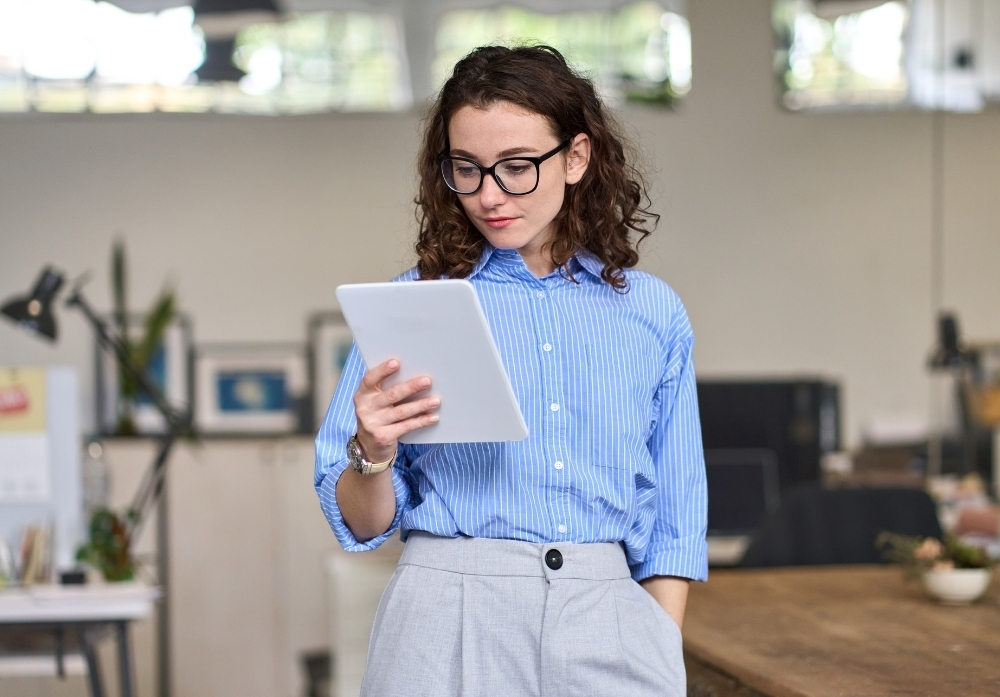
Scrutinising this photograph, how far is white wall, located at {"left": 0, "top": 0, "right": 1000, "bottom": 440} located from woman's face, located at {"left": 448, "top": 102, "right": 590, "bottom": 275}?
399 cm

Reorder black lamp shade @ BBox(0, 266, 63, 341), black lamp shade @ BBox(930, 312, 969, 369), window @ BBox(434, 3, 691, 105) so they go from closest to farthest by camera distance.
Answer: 1. black lamp shade @ BBox(0, 266, 63, 341)
2. black lamp shade @ BBox(930, 312, 969, 369)
3. window @ BBox(434, 3, 691, 105)

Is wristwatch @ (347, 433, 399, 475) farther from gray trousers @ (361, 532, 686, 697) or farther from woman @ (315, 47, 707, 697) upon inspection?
gray trousers @ (361, 532, 686, 697)

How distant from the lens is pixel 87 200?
540 centimetres

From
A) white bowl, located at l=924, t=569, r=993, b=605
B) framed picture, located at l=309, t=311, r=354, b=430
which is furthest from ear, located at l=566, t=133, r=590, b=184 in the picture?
framed picture, located at l=309, t=311, r=354, b=430

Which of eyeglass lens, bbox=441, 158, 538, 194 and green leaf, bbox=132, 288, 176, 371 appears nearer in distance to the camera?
eyeglass lens, bbox=441, 158, 538, 194

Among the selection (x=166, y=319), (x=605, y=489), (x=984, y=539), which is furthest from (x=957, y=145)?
(x=605, y=489)

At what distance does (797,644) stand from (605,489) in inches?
36.2

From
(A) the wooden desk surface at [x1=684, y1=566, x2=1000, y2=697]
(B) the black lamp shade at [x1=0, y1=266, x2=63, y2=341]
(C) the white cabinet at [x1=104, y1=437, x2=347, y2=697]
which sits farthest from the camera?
(C) the white cabinet at [x1=104, y1=437, x2=347, y2=697]

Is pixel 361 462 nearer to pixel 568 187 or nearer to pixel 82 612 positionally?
pixel 568 187

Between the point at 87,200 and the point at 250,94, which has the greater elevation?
the point at 250,94

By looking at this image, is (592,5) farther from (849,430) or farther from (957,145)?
(849,430)

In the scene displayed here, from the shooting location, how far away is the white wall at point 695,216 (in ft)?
17.7

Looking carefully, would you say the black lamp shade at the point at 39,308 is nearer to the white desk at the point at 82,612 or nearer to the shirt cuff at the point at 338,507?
the white desk at the point at 82,612

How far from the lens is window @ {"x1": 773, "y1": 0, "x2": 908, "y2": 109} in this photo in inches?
223
